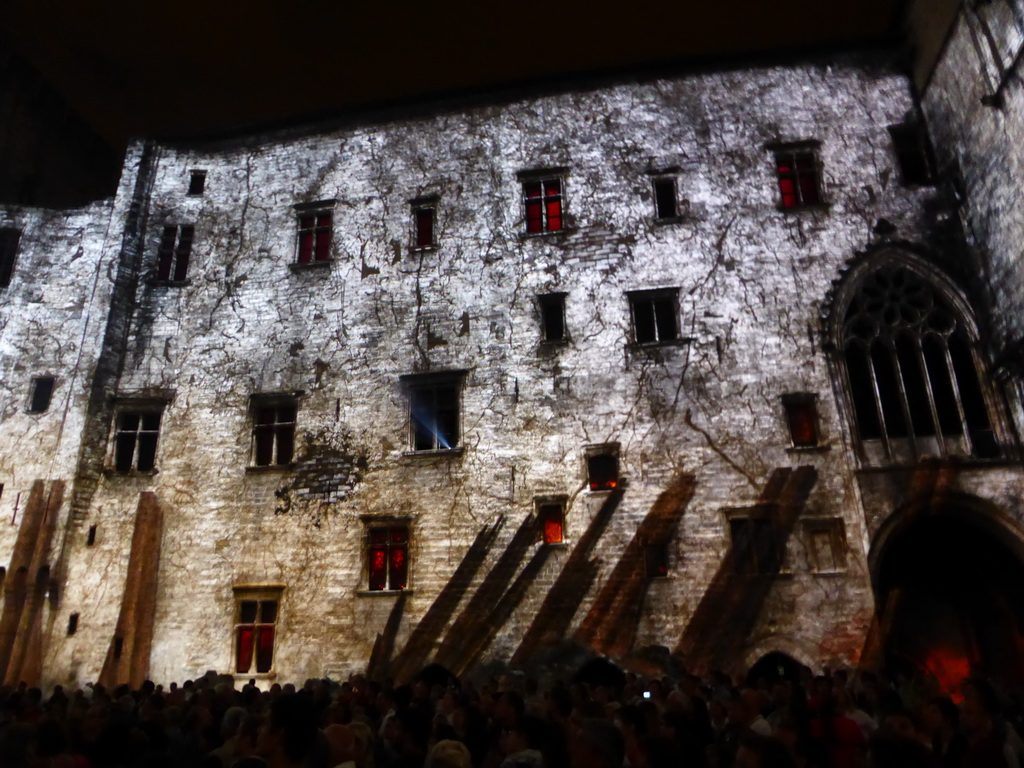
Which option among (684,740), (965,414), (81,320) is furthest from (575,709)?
(81,320)

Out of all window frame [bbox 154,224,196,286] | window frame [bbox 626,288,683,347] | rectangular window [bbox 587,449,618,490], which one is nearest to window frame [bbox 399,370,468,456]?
rectangular window [bbox 587,449,618,490]

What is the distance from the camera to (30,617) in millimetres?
16578

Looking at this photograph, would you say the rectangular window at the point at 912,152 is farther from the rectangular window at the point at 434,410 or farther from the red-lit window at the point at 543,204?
the rectangular window at the point at 434,410

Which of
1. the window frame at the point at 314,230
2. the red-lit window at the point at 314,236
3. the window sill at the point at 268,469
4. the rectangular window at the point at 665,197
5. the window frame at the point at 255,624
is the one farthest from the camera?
the red-lit window at the point at 314,236

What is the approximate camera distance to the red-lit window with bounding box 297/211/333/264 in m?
20.1

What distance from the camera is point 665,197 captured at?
18.9 metres

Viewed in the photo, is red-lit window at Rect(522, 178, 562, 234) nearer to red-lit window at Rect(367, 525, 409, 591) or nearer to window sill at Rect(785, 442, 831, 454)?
window sill at Rect(785, 442, 831, 454)

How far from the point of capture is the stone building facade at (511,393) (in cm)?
1548

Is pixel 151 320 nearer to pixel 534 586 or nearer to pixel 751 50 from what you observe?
pixel 534 586

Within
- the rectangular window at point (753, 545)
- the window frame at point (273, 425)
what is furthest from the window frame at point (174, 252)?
the rectangular window at point (753, 545)

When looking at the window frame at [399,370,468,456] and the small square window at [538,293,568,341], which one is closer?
the window frame at [399,370,468,456]

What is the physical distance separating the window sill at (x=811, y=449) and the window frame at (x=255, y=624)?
12280 millimetres

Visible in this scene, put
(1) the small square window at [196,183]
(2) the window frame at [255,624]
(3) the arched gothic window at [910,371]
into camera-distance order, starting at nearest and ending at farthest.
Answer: (3) the arched gothic window at [910,371], (2) the window frame at [255,624], (1) the small square window at [196,183]

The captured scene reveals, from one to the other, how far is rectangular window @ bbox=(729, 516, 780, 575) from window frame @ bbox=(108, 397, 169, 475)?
570 inches
